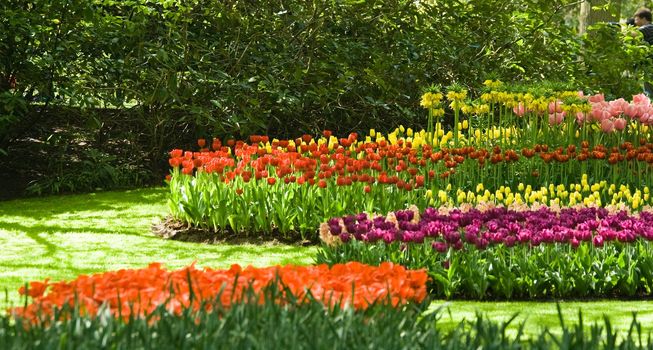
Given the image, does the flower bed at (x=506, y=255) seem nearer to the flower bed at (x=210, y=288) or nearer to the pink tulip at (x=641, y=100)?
the flower bed at (x=210, y=288)

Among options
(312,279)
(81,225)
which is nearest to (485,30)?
(81,225)

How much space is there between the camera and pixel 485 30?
1450cm

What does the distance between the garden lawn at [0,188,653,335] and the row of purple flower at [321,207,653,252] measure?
1.36ft

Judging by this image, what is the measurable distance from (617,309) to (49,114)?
8928mm

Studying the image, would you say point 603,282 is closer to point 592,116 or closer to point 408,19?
point 592,116

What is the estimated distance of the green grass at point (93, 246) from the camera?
7660 mm

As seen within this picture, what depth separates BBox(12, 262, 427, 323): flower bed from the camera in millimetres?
3994

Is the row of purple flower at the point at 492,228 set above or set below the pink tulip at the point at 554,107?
below

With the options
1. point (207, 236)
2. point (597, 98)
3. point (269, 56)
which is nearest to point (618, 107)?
point (597, 98)

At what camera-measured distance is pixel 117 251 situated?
27.2 ft

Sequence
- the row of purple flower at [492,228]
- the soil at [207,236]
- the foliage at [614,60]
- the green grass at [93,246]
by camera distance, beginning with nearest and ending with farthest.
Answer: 1. the row of purple flower at [492,228]
2. the green grass at [93,246]
3. the soil at [207,236]
4. the foliage at [614,60]

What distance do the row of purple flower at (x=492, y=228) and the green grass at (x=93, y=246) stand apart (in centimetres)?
57

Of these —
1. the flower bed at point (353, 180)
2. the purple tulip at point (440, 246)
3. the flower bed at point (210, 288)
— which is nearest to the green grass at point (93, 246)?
the flower bed at point (353, 180)

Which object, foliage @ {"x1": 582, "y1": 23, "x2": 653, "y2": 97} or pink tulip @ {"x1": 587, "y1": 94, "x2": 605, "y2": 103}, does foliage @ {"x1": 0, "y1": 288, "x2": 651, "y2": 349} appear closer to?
pink tulip @ {"x1": 587, "y1": 94, "x2": 605, "y2": 103}
